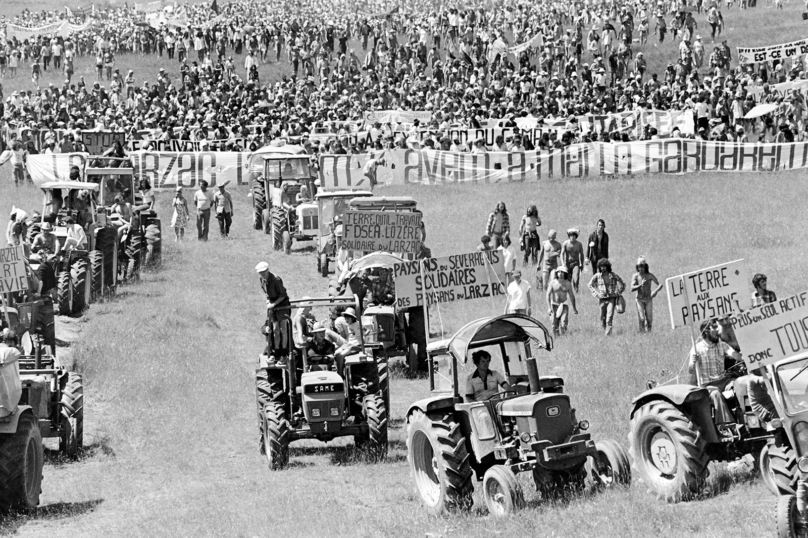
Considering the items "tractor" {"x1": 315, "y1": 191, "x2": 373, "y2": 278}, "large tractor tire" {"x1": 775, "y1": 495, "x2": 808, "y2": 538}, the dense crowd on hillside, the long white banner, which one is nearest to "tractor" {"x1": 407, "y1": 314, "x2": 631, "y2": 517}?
"large tractor tire" {"x1": 775, "y1": 495, "x2": 808, "y2": 538}

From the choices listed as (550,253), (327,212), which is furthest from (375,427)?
(327,212)

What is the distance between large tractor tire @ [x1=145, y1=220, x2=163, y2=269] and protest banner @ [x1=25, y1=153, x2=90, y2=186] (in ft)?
33.5

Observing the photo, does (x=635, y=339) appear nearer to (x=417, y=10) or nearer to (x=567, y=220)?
(x=567, y=220)

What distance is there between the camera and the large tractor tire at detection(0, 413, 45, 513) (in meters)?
12.3

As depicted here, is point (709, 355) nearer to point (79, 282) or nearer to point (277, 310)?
point (277, 310)

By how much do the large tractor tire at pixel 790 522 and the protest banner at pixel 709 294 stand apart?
5.10 m

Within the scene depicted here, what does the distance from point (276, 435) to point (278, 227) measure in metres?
16.0

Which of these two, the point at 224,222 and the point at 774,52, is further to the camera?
the point at 774,52

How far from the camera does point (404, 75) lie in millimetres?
47750

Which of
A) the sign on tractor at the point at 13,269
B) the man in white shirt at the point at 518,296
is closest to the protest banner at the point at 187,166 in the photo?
the man in white shirt at the point at 518,296

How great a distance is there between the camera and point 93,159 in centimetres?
2878

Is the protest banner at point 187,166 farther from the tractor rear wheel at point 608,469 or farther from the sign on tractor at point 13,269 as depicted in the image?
the tractor rear wheel at point 608,469

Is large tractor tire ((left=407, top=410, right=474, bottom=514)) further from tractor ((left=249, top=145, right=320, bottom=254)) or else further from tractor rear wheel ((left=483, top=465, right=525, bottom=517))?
tractor ((left=249, top=145, right=320, bottom=254))

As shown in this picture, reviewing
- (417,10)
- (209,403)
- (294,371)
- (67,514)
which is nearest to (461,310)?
(209,403)
